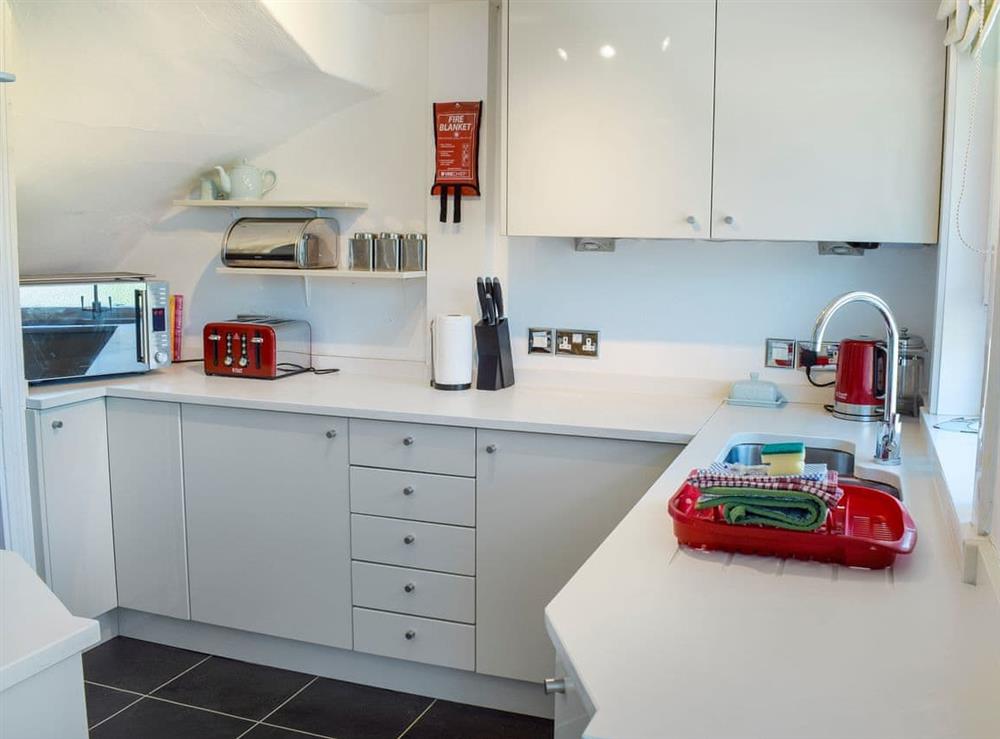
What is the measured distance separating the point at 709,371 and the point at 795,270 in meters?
0.40

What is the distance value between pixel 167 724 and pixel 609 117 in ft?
6.85

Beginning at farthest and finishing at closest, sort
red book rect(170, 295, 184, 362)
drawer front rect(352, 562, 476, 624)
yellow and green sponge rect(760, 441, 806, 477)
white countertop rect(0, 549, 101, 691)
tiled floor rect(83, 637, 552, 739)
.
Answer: red book rect(170, 295, 184, 362) < drawer front rect(352, 562, 476, 624) < tiled floor rect(83, 637, 552, 739) < yellow and green sponge rect(760, 441, 806, 477) < white countertop rect(0, 549, 101, 691)

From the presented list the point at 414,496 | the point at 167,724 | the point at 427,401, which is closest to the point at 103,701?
the point at 167,724

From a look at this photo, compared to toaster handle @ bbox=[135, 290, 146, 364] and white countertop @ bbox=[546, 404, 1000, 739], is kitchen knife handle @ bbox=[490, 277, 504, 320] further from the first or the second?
white countertop @ bbox=[546, 404, 1000, 739]

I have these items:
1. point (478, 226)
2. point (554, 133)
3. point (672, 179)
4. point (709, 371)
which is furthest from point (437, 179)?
point (709, 371)

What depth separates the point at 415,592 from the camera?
281cm

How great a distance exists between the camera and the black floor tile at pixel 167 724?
8.59 feet

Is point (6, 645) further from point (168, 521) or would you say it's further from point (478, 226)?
point (478, 226)

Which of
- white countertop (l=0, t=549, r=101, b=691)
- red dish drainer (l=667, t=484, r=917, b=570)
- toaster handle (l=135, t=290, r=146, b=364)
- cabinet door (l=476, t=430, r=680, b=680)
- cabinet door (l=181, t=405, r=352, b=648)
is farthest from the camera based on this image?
toaster handle (l=135, t=290, r=146, b=364)

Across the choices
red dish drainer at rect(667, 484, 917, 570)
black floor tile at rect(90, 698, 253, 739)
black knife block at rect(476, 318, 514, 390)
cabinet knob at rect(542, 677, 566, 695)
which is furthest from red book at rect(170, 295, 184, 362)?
cabinet knob at rect(542, 677, 566, 695)

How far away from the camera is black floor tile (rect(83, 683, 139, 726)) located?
2.72m

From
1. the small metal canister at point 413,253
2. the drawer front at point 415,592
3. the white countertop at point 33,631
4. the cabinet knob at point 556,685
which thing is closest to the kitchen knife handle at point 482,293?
the small metal canister at point 413,253

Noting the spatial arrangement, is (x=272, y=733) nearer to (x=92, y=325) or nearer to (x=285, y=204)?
(x=92, y=325)

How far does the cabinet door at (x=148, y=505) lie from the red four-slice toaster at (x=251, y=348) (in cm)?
32
